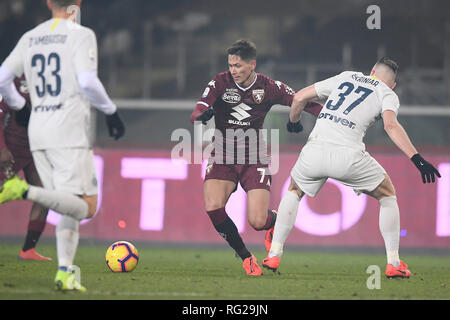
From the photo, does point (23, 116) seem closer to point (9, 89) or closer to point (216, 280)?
point (9, 89)

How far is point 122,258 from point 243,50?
2245 millimetres

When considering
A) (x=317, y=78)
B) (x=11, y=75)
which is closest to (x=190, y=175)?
(x=11, y=75)

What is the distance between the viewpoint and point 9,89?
6.06 meters

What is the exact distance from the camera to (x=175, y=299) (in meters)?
5.60

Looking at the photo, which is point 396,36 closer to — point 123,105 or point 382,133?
point 382,133

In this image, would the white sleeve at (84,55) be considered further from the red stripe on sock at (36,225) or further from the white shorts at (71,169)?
the red stripe on sock at (36,225)

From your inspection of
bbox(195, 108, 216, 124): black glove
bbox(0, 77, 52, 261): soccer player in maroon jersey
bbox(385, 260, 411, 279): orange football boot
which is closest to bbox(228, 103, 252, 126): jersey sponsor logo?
bbox(195, 108, 216, 124): black glove

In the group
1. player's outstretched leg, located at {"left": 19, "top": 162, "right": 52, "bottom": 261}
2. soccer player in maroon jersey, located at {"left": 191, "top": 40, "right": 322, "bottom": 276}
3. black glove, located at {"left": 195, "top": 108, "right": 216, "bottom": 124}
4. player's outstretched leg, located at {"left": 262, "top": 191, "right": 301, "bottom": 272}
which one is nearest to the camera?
black glove, located at {"left": 195, "top": 108, "right": 216, "bottom": 124}

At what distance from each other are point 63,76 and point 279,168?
6.37 metres

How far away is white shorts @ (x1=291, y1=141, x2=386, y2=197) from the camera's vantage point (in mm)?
7016

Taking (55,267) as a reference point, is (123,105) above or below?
above

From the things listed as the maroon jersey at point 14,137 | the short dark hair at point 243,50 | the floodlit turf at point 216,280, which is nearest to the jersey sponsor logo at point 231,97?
the short dark hair at point 243,50

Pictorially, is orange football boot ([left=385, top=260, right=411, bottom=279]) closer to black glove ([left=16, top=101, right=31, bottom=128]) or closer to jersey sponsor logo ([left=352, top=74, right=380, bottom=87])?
jersey sponsor logo ([left=352, top=74, right=380, bottom=87])

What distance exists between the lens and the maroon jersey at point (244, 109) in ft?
25.2
